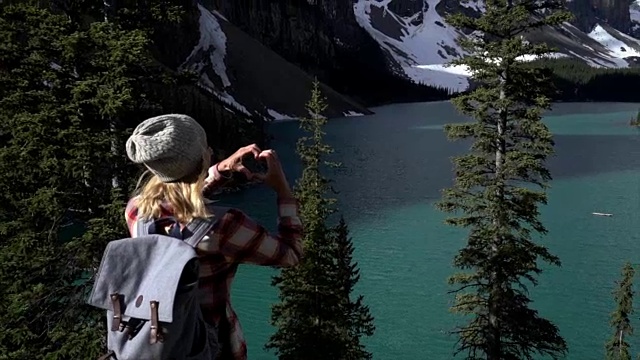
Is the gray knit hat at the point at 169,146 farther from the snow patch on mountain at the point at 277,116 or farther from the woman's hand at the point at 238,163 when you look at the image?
the snow patch on mountain at the point at 277,116

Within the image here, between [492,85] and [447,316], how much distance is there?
615 inches

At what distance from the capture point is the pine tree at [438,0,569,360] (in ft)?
50.4

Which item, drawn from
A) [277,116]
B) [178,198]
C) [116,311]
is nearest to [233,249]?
[178,198]

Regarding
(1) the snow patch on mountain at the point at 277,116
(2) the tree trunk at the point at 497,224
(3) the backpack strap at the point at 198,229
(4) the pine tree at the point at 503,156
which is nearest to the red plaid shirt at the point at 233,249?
(3) the backpack strap at the point at 198,229

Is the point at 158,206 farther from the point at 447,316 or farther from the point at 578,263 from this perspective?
the point at 578,263

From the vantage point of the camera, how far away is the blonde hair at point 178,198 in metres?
2.68

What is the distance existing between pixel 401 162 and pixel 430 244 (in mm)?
31255

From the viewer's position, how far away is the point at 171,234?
2.62 m

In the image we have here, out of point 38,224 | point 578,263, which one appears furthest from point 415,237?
point 38,224

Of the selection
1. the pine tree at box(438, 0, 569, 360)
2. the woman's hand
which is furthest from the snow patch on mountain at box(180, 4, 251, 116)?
the woman's hand

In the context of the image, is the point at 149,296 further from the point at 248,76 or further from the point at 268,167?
the point at 248,76

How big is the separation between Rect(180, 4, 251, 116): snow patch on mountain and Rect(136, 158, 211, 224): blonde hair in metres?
143

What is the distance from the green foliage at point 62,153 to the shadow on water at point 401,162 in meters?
37.3

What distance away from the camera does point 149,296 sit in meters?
2.36
